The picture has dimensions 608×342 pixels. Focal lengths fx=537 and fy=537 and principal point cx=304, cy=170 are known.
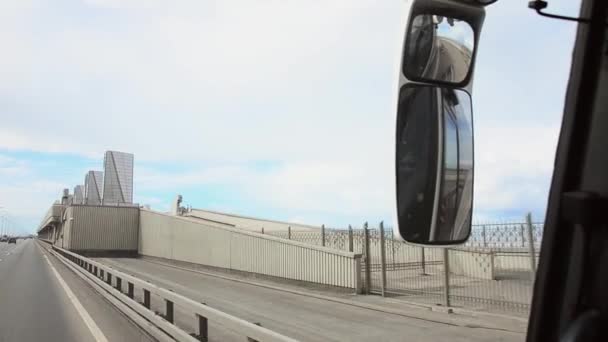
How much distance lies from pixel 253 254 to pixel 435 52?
21.4m

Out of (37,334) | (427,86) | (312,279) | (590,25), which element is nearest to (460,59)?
(427,86)

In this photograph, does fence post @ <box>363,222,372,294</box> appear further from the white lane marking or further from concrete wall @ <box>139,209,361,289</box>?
the white lane marking

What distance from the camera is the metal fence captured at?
10.6 meters

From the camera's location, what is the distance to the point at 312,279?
18.1 m

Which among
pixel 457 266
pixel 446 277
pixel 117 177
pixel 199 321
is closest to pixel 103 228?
pixel 117 177

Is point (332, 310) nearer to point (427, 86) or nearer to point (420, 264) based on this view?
point (420, 264)

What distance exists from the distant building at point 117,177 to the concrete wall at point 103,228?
80.6 feet

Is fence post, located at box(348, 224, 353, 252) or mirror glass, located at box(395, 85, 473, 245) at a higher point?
mirror glass, located at box(395, 85, 473, 245)

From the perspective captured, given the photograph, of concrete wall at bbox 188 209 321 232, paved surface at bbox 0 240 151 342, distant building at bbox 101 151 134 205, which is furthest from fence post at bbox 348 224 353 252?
distant building at bbox 101 151 134 205

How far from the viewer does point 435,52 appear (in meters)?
1.87

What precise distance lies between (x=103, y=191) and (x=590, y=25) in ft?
269

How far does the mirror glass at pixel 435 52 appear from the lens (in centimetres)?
179

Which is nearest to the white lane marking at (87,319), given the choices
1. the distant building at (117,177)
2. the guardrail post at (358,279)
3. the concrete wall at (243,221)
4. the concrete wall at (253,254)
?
the concrete wall at (253,254)

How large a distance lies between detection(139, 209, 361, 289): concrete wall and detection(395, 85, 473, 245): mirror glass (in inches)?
563
